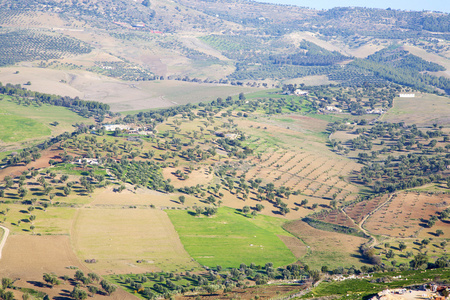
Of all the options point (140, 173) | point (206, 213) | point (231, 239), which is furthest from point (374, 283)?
point (140, 173)

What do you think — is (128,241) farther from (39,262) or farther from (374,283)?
(374,283)

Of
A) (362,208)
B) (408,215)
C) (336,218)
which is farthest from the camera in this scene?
(362,208)

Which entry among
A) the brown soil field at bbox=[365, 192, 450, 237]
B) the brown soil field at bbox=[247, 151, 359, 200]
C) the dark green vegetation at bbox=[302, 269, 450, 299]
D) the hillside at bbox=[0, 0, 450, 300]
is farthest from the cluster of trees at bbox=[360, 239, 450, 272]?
the brown soil field at bbox=[247, 151, 359, 200]

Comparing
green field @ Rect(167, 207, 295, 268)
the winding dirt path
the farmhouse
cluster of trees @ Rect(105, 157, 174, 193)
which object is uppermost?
the winding dirt path

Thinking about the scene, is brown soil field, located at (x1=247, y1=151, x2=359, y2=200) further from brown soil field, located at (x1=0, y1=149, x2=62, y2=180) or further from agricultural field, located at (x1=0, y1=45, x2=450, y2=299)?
brown soil field, located at (x1=0, y1=149, x2=62, y2=180)

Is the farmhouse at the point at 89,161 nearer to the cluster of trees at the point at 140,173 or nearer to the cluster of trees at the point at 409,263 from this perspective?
the cluster of trees at the point at 140,173

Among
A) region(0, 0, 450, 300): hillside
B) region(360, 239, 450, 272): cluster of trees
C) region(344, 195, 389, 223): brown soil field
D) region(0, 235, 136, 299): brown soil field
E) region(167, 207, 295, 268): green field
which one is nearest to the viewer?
region(0, 235, 136, 299): brown soil field

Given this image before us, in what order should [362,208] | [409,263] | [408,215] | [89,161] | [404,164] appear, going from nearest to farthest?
[409,263], [408,215], [362,208], [89,161], [404,164]
